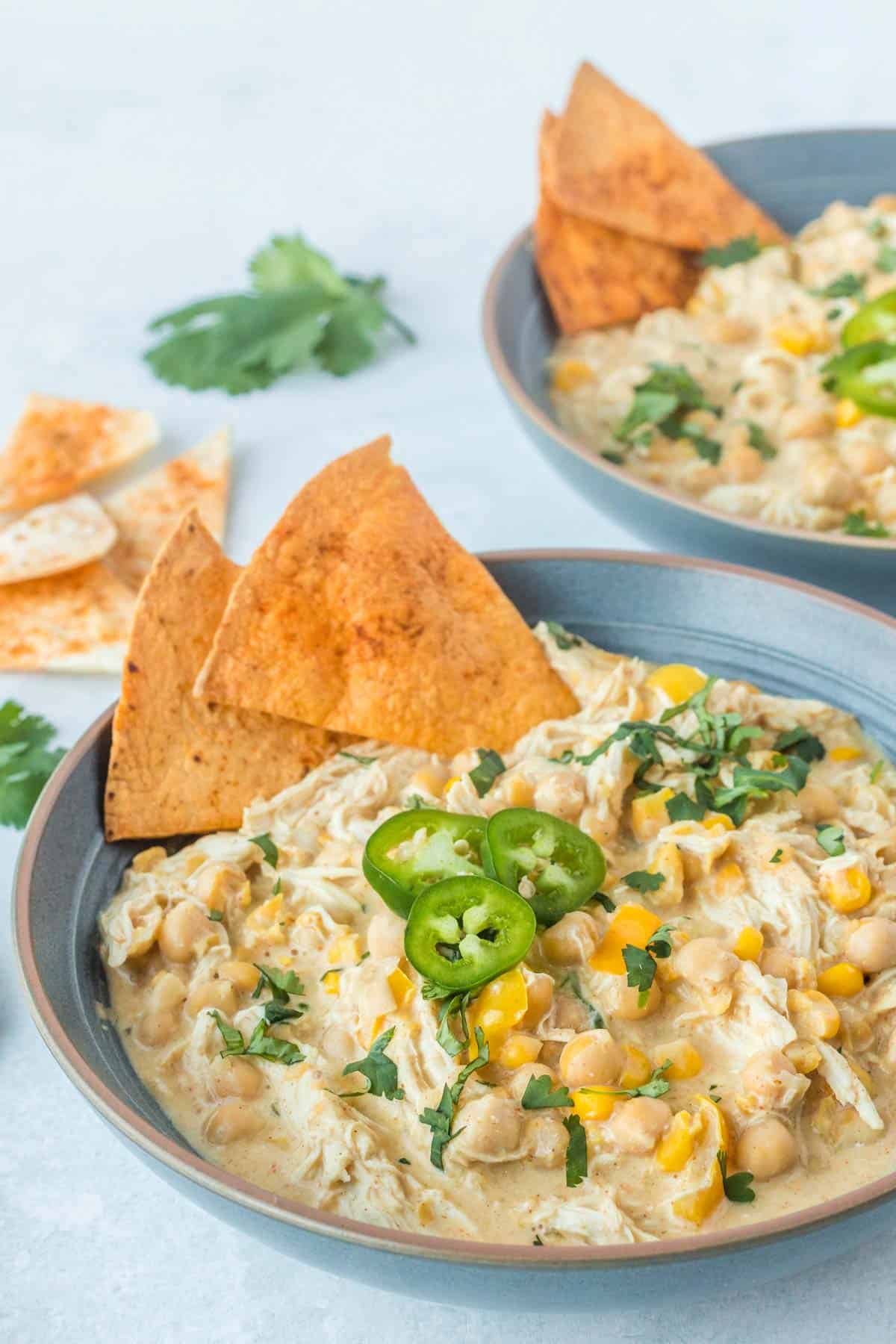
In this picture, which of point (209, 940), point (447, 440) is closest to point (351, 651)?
point (209, 940)

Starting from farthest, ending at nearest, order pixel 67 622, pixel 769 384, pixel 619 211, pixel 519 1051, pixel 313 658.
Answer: pixel 619 211
pixel 769 384
pixel 67 622
pixel 313 658
pixel 519 1051

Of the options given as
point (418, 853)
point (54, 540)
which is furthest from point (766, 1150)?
point (54, 540)

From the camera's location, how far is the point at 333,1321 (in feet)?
Result: 12.8

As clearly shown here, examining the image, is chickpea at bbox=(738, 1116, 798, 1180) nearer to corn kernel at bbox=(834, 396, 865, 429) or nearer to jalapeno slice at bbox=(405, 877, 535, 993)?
jalapeno slice at bbox=(405, 877, 535, 993)

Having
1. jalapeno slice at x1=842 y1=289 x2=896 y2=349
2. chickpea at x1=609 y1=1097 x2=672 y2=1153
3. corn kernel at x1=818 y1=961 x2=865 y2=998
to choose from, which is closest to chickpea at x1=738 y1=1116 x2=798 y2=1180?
chickpea at x1=609 y1=1097 x2=672 y2=1153

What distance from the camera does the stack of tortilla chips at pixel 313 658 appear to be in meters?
4.60

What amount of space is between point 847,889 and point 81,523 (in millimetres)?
3236

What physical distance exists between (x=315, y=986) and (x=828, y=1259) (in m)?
1.35

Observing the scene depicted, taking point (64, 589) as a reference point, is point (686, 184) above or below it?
above

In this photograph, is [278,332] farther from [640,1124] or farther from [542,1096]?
[640,1124]

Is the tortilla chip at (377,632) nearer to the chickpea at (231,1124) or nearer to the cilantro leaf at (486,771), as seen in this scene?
the cilantro leaf at (486,771)

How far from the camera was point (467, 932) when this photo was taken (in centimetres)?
389

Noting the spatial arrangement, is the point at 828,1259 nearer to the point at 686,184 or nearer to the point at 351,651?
the point at 351,651

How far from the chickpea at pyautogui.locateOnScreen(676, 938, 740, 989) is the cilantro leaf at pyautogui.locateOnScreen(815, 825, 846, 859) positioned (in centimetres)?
46
